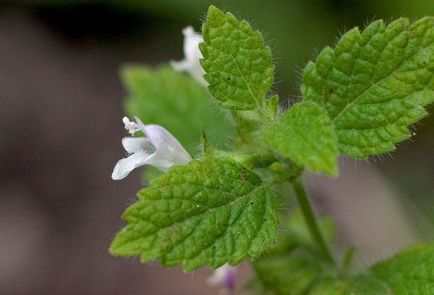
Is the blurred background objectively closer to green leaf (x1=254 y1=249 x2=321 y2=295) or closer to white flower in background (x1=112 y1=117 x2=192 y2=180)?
green leaf (x1=254 y1=249 x2=321 y2=295)

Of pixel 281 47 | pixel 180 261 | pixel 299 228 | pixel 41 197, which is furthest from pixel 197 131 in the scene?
pixel 41 197

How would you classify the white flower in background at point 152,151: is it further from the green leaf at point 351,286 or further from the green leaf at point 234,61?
the green leaf at point 351,286

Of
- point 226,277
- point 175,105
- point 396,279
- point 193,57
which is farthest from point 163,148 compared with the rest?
point 175,105

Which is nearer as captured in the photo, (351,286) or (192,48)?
(351,286)

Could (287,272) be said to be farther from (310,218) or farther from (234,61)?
(234,61)

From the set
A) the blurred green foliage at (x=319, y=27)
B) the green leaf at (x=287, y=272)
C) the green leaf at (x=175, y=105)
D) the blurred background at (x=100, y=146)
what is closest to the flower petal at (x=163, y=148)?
the green leaf at (x=287, y=272)

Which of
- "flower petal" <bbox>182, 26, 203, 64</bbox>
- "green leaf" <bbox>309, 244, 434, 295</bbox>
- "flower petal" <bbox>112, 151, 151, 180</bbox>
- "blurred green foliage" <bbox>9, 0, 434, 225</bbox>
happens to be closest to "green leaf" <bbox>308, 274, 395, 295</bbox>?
"green leaf" <bbox>309, 244, 434, 295</bbox>
